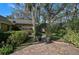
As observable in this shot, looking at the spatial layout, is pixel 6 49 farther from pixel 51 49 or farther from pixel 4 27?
pixel 51 49

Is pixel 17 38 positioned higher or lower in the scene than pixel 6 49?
higher

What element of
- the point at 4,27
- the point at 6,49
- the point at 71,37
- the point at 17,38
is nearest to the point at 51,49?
the point at 71,37

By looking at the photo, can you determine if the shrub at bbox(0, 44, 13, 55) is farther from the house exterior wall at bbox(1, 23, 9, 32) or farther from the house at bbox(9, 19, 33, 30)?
the house at bbox(9, 19, 33, 30)

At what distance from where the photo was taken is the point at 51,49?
15.1 feet

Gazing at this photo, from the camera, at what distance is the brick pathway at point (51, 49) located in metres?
4.57

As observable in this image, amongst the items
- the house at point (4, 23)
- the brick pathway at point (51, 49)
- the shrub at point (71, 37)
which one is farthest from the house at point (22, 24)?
the shrub at point (71, 37)

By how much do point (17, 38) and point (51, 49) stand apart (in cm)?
72

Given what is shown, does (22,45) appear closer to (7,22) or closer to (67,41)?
(7,22)

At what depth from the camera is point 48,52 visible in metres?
4.59

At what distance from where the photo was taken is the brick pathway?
4570mm

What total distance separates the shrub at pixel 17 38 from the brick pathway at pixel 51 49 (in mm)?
177
